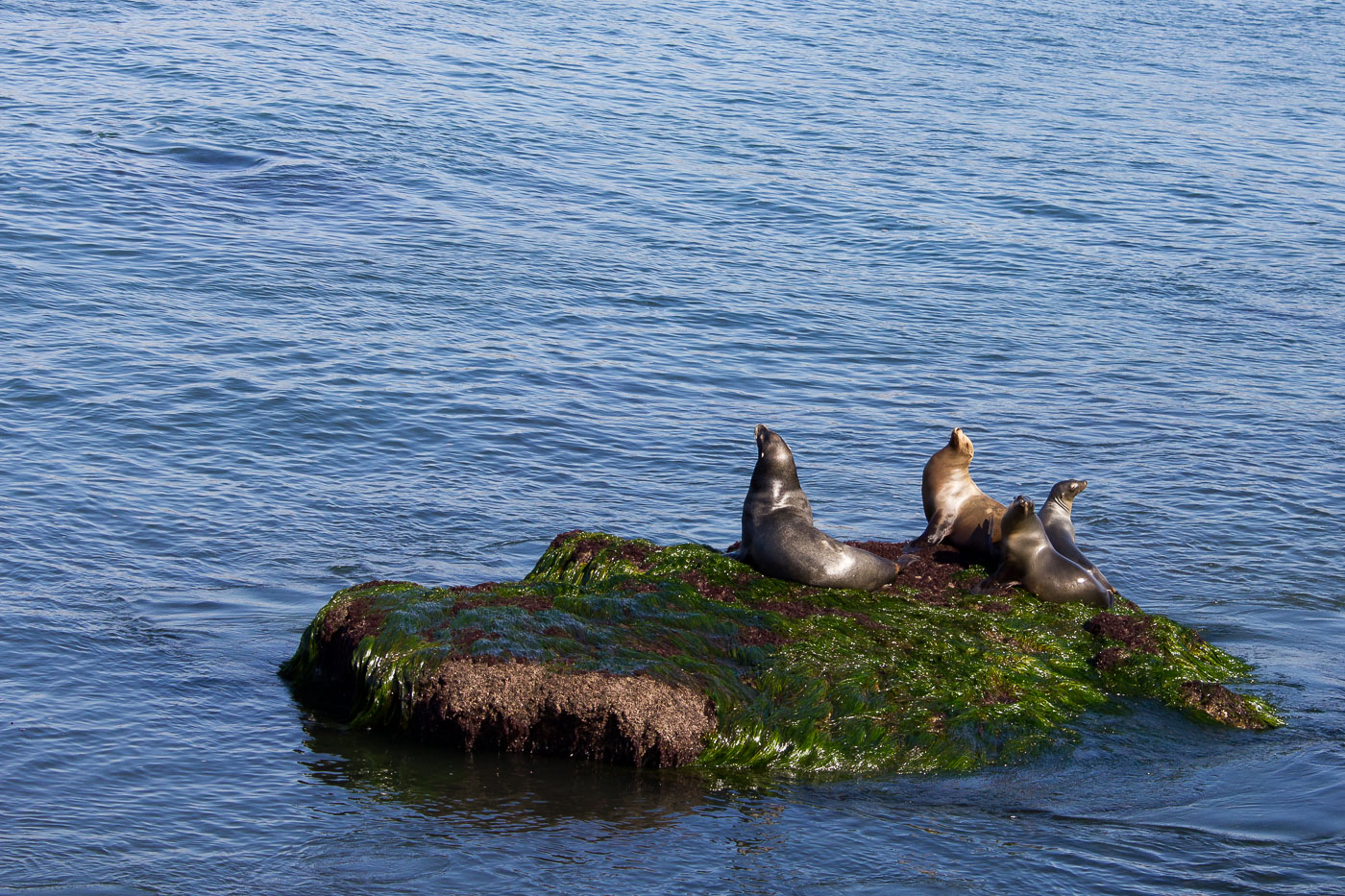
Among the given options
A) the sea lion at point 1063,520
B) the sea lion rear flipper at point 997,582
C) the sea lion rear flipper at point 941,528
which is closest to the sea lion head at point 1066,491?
the sea lion at point 1063,520

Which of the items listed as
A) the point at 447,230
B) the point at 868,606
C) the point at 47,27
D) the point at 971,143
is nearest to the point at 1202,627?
the point at 868,606

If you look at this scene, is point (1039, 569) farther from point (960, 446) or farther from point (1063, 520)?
point (960, 446)

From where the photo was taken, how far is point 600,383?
1449cm

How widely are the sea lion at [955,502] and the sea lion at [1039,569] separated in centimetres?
52

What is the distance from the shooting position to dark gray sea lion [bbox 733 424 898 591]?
8.28 metres

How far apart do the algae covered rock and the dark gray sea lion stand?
101mm

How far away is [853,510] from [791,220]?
9.70 meters

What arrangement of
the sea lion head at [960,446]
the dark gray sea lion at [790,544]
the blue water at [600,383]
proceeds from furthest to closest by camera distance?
the sea lion head at [960,446] < the dark gray sea lion at [790,544] < the blue water at [600,383]

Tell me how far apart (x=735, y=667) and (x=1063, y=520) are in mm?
2820

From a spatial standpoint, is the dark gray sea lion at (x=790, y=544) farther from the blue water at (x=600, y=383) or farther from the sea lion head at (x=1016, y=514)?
the blue water at (x=600, y=383)

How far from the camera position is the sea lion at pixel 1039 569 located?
329 inches

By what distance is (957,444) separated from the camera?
9.37m

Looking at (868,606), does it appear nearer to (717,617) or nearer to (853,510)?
(717,617)

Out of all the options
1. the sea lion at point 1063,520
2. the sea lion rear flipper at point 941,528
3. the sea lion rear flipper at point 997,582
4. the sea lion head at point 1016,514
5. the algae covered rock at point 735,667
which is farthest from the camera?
the sea lion rear flipper at point 941,528
